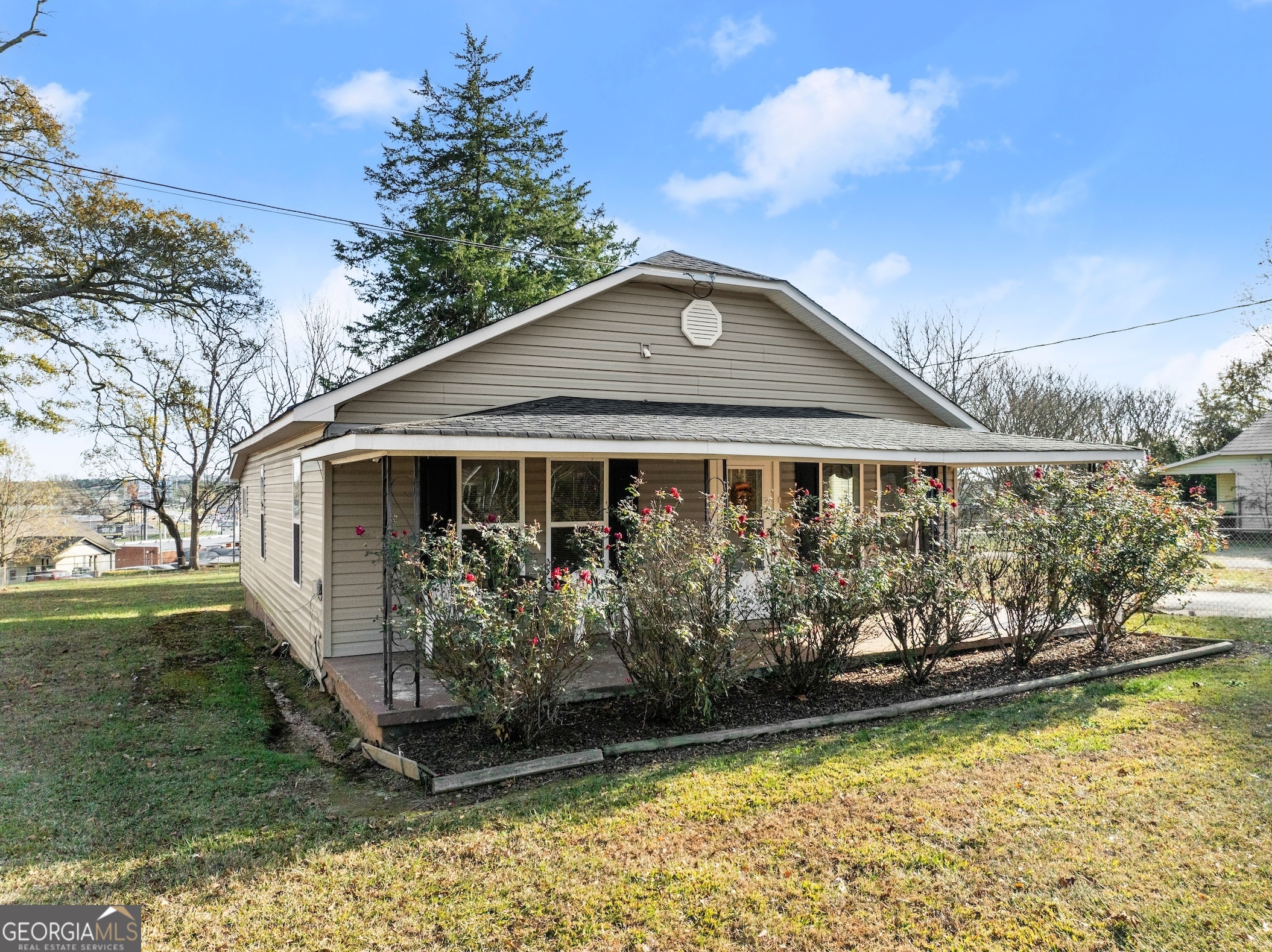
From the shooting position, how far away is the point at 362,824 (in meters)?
4.19

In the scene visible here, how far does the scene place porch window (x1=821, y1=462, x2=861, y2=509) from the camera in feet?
34.1

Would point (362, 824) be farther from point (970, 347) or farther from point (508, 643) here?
point (970, 347)

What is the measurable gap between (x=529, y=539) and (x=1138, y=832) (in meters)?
4.07

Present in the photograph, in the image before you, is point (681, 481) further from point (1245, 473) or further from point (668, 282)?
point (1245, 473)

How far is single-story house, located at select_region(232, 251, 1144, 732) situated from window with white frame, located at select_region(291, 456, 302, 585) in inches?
2.0

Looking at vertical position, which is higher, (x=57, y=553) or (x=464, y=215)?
(x=464, y=215)

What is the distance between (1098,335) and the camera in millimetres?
18312

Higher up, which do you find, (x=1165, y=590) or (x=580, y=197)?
(x=580, y=197)

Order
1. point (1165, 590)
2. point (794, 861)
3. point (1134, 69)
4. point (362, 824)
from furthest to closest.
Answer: point (1134, 69) → point (1165, 590) → point (362, 824) → point (794, 861)

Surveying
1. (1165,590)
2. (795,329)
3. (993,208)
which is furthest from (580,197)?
(1165,590)

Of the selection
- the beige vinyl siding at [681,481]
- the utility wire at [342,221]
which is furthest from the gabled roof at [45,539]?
the beige vinyl siding at [681,481]

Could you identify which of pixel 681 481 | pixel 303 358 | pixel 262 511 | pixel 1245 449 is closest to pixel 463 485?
pixel 681 481

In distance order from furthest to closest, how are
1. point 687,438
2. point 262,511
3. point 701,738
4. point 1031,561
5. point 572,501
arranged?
point 262,511 < point 572,501 < point 1031,561 < point 687,438 < point 701,738

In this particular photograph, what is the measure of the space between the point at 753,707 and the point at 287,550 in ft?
23.9
